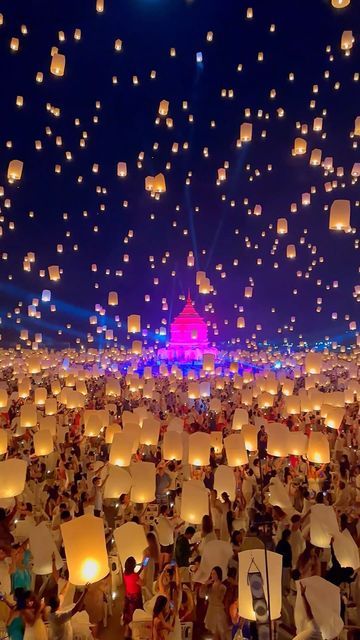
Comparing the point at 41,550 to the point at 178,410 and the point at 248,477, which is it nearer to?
the point at 248,477

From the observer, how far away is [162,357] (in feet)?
150

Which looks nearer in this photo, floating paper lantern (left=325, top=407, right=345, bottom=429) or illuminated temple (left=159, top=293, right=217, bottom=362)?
floating paper lantern (left=325, top=407, right=345, bottom=429)

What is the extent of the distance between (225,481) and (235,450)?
4.86ft

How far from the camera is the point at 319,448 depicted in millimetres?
10133

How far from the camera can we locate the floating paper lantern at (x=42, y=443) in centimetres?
1073

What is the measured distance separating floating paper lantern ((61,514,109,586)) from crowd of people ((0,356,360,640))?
23 centimetres

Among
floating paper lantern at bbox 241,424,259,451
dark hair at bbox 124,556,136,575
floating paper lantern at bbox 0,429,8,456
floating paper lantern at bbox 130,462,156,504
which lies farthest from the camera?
floating paper lantern at bbox 241,424,259,451

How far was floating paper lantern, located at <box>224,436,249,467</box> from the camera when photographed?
33.0 feet

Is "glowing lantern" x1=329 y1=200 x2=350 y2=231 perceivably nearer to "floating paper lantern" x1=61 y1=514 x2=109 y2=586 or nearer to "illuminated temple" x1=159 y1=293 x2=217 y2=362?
"floating paper lantern" x1=61 y1=514 x2=109 y2=586

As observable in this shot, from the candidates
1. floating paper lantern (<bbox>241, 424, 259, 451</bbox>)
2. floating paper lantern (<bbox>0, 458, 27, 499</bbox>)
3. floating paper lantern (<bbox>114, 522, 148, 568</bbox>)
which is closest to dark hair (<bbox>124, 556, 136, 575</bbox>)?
floating paper lantern (<bbox>114, 522, 148, 568</bbox>)

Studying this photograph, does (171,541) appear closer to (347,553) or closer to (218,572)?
(218,572)

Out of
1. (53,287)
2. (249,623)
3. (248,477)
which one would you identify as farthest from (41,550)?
(53,287)

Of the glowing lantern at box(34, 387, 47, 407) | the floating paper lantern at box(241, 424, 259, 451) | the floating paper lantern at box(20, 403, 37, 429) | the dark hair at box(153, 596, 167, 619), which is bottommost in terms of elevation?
the dark hair at box(153, 596, 167, 619)

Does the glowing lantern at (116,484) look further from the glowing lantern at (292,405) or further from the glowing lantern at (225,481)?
the glowing lantern at (292,405)
